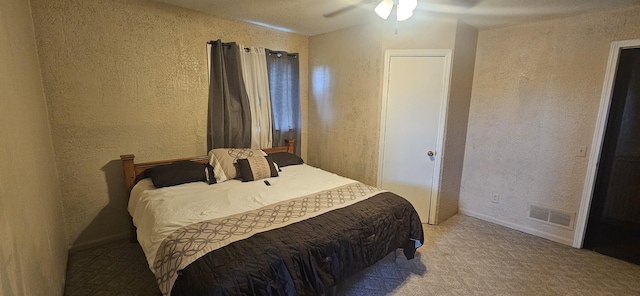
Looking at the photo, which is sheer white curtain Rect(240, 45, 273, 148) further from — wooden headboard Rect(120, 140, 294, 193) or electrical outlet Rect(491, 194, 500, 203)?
electrical outlet Rect(491, 194, 500, 203)

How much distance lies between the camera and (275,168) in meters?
2.92

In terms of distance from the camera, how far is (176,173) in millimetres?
2496

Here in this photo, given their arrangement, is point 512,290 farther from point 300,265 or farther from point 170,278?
point 170,278

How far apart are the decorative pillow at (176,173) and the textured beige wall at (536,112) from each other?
3.20 m

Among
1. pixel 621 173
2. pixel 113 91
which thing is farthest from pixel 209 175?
pixel 621 173

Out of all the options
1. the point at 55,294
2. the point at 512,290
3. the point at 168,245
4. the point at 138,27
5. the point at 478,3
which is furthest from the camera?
the point at 138,27

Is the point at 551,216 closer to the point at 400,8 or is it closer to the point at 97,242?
the point at 400,8

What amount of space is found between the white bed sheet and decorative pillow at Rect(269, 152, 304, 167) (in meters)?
0.38

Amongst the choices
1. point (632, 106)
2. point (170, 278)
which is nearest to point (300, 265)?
point (170, 278)

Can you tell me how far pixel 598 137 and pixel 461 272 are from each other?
1.86 metres

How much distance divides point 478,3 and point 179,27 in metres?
2.89

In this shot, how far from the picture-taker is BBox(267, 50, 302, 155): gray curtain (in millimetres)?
3518

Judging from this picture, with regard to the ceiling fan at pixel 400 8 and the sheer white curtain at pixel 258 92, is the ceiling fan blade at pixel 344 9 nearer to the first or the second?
the ceiling fan at pixel 400 8

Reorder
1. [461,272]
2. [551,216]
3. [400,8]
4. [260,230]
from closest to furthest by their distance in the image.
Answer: [260,230] < [400,8] < [461,272] < [551,216]
